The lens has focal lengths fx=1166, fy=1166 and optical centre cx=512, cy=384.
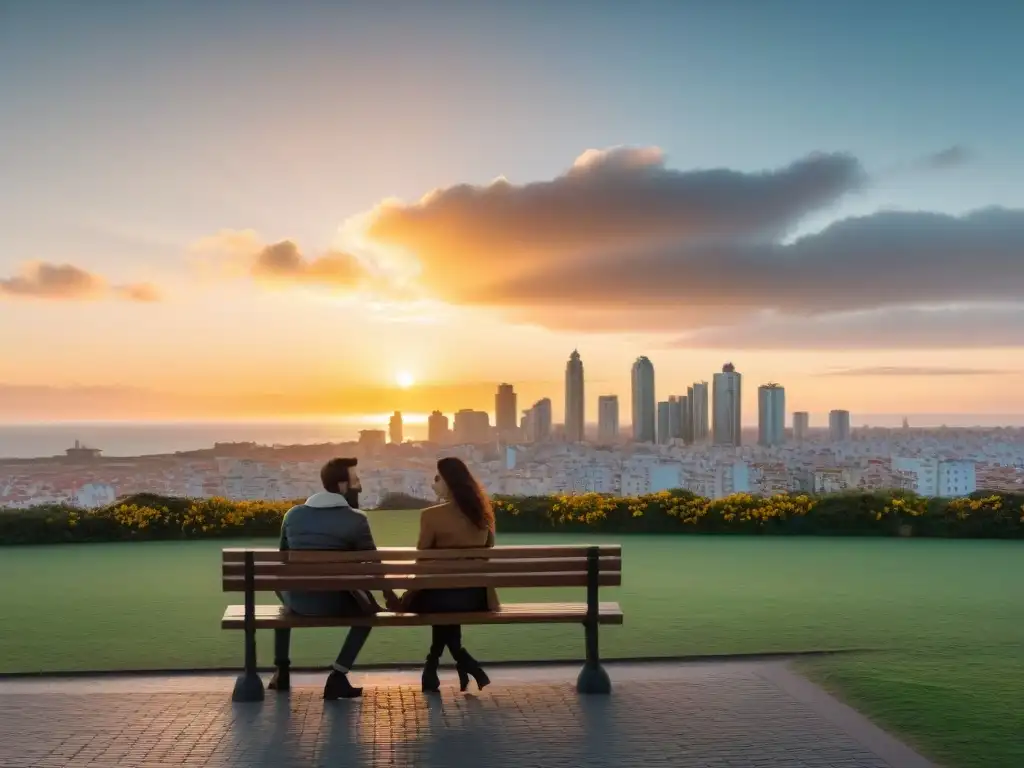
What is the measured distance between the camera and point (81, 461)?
24906 mm

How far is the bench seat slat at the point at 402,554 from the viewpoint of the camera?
7.20 meters

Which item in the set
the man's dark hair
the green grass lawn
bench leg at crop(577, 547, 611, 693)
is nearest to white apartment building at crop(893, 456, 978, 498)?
the green grass lawn

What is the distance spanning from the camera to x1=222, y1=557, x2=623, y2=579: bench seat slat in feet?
23.6

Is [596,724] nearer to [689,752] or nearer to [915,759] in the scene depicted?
[689,752]

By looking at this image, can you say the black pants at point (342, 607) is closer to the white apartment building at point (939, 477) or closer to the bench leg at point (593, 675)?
the bench leg at point (593, 675)

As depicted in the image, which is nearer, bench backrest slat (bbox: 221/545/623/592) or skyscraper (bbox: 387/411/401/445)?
bench backrest slat (bbox: 221/545/623/592)

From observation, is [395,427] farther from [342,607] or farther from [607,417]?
[342,607]

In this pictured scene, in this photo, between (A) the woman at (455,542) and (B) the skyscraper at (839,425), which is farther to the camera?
(B) the skyscraper at (839,425)

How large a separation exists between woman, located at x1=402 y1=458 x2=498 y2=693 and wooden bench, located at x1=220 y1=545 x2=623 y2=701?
10cm

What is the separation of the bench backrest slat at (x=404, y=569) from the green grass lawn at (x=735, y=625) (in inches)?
56.9

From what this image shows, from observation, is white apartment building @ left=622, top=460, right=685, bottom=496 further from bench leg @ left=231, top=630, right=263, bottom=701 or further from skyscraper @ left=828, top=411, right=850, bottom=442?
bench leg @ left=231, top=630, right=263, bottom=701

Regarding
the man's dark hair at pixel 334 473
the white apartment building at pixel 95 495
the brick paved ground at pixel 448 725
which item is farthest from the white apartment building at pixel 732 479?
the man's dark hair at pixel 334 473

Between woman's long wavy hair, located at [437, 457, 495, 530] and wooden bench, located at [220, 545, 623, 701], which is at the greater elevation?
woman's long wavy hair, located at [437, 457, 495, 530]

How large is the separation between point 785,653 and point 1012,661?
1655mm
